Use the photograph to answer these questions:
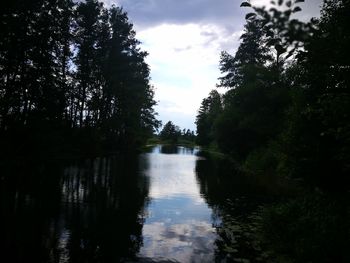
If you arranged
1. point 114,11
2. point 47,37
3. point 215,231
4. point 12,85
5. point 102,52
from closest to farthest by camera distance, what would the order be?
point 215,231 → point 12,85 → point 47,37 → point 102,52 → point 114,11

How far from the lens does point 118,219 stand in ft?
44.9

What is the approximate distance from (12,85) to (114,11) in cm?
2754

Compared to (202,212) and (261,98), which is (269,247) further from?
(261,98)

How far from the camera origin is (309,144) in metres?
13.3

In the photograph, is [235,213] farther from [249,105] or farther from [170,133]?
[170,133]

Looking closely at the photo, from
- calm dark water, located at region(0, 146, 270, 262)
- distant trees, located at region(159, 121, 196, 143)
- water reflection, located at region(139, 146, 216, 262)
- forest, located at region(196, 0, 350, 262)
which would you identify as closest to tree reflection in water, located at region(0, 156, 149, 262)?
calm dark water, located at region(0, 146, 270, 262)

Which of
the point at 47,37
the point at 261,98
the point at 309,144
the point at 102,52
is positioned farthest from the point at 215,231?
the point at 102,52

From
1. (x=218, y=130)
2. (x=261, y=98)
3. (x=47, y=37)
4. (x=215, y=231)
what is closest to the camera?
(x=215, y=231)

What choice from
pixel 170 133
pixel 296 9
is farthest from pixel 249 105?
pixel 170 133

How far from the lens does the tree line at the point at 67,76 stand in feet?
97.9

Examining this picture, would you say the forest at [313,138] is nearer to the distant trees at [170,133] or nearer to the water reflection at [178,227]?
the water reflection at [178,227]

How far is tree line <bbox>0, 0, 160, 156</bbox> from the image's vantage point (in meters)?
29.8

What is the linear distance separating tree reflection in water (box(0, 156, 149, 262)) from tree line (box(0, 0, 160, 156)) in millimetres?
8838

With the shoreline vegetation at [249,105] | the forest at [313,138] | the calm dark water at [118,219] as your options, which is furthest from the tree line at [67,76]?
the forest at [313,138]
